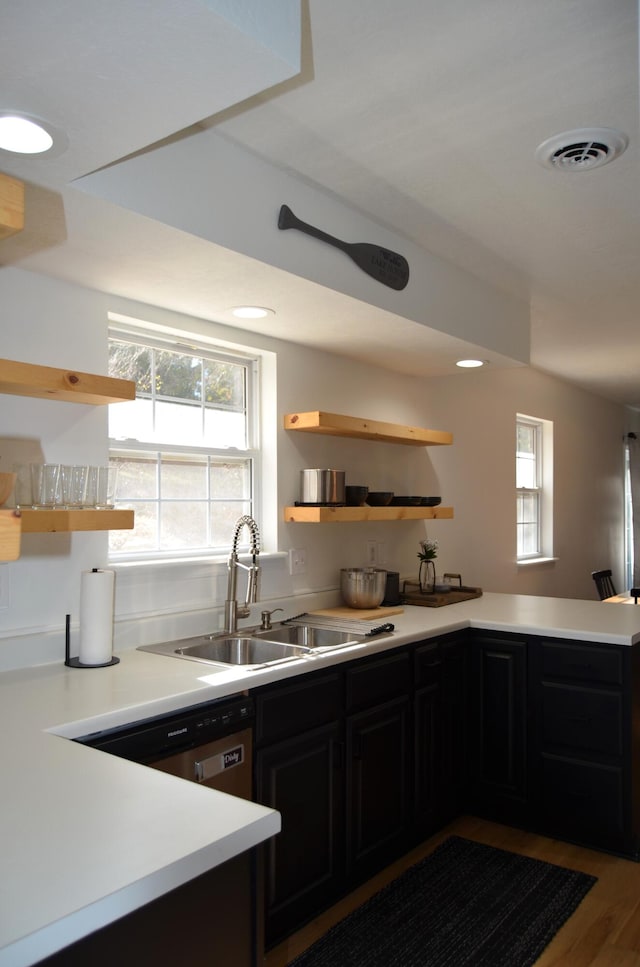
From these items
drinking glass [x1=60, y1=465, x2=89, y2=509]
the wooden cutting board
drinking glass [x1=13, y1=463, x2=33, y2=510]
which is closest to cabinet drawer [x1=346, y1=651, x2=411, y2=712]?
the wooden cutting board

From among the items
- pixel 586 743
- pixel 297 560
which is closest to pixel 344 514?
pixel 297 560

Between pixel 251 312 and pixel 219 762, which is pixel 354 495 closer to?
pixel 251 312

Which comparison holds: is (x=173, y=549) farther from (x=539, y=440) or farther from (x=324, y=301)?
(x=539, y=440)

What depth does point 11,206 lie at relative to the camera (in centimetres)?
A: 154

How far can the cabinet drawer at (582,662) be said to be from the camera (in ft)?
9.87

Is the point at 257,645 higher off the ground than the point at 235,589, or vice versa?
the point at 235,589

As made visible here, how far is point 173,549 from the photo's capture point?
3014mm

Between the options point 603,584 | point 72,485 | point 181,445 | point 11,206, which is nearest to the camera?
point 11,206

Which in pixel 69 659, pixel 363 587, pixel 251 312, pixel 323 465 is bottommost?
pixel 69 659

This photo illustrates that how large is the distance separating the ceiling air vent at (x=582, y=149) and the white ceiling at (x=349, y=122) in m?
0.03

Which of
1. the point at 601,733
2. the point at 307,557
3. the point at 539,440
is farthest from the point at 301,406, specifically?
the point at 539,440

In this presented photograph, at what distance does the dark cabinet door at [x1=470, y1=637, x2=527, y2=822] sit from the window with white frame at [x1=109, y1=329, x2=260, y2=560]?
124 centimetres

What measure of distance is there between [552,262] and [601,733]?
1.98 metres

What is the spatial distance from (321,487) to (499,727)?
1.30 meters
